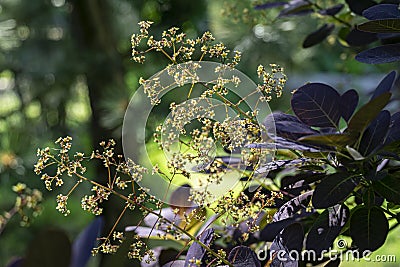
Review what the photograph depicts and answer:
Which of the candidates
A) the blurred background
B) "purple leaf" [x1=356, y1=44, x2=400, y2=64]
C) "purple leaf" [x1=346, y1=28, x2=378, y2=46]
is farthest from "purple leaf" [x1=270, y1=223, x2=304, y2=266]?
the blurred background

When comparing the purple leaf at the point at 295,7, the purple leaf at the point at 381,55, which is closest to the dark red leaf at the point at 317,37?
the purple leaf at the point at 295,7

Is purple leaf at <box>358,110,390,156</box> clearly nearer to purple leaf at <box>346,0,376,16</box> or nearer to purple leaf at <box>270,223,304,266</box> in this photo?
purple leaf at <box>270,223,304,266</box>

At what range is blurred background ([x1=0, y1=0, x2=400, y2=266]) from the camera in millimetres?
1273

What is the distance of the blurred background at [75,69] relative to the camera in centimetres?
127

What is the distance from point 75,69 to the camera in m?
1.35

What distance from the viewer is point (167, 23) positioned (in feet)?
4.04

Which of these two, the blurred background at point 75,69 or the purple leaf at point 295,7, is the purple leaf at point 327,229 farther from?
the blurred background at point 75,69

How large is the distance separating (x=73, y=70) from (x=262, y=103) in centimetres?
108

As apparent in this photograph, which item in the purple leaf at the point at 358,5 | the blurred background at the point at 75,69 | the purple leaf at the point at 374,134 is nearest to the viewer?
the purple leaf at the point at 374,134

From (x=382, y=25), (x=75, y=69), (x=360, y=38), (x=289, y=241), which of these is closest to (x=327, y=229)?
(x=289, y=241)

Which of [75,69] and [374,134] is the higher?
[75,69]

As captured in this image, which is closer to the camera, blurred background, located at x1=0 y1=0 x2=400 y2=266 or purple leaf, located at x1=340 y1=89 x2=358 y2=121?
purple leaf, located at x1=340 y1=89 x2=358 y2=121

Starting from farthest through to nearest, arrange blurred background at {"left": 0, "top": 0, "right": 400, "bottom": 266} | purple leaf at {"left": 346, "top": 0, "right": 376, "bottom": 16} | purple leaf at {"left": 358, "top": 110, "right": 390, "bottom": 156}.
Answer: blurred background at {"left": 0, "top": 0, "right": 400, "bottom": 266}, purple leaf at {"left": 346, "top": 0, "right": 376, "bottom": 16}, purple leaf at {"left": 358, "top": 110, "right": 390, "bottom": 156}

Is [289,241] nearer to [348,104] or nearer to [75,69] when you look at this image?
[348,104]
